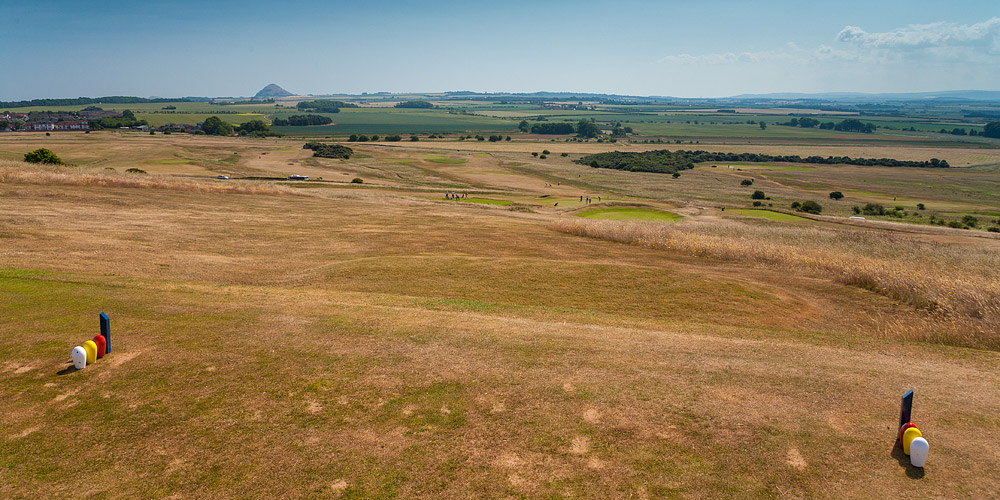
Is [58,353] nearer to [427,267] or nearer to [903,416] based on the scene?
[427,267]

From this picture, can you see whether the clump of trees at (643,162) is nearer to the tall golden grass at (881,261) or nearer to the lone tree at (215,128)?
the tall golden grass at (881,261)

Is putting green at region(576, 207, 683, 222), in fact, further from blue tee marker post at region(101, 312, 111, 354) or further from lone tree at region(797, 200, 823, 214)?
blue tee marker post at region(101, 312, 111, 354)

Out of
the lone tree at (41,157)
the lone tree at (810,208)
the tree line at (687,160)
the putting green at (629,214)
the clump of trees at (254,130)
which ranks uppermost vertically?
the clump of trees at (254,130)

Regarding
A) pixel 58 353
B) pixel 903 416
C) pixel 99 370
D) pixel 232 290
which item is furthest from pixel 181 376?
pixel 903 416

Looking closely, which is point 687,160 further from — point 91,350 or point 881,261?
point 91,350

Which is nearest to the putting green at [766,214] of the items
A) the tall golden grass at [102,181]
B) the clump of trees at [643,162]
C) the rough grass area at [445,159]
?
the tall golden grass at [102,181]

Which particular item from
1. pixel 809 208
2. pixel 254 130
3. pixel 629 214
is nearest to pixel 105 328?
pixel 629 214
